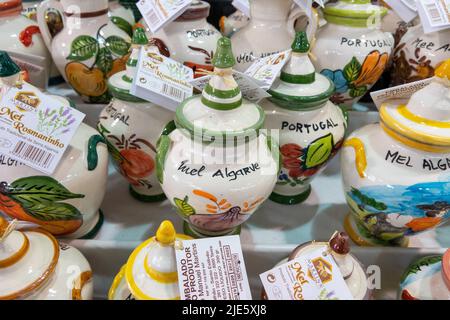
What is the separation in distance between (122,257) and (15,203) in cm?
27

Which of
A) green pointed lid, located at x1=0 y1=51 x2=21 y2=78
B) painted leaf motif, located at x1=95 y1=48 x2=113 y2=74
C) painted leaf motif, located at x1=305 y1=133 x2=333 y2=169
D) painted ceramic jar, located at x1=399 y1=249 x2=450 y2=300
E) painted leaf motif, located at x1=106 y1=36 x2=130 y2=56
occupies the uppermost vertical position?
green pointed lid, located at x1=0 y1=51 x2=21 y2=78

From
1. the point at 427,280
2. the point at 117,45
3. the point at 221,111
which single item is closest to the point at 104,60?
the point at 117,45

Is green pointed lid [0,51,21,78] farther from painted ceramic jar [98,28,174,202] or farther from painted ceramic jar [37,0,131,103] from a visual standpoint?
painted ceramic jar [37,0,131,103]

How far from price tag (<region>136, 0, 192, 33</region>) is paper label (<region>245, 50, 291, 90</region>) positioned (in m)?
0.27

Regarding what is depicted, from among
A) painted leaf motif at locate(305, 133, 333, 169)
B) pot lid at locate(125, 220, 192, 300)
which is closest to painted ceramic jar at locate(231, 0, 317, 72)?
painted leaf motif at locate(305, 133, 333, 169)

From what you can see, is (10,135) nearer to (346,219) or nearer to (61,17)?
(61,17)

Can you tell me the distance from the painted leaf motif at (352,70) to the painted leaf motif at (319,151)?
0.30 meters

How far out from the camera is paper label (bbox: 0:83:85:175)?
85 centimetres

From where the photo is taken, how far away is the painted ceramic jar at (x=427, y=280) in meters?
0.80

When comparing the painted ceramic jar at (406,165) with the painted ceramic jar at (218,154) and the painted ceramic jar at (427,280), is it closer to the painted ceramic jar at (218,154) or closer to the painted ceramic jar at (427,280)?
the painted ceramic jar at (427,280)

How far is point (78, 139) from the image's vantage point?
0.94 meters

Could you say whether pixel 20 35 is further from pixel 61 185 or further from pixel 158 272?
pixel 158 272

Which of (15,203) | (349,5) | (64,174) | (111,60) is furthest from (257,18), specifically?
(15,203)

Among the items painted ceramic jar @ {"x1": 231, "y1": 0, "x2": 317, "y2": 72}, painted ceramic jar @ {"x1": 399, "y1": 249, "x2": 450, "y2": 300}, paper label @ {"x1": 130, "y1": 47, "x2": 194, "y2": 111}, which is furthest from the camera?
painted ceramic jar @ {"x1": 231, "y1": 0, "x2": 317, "y2": 72}
